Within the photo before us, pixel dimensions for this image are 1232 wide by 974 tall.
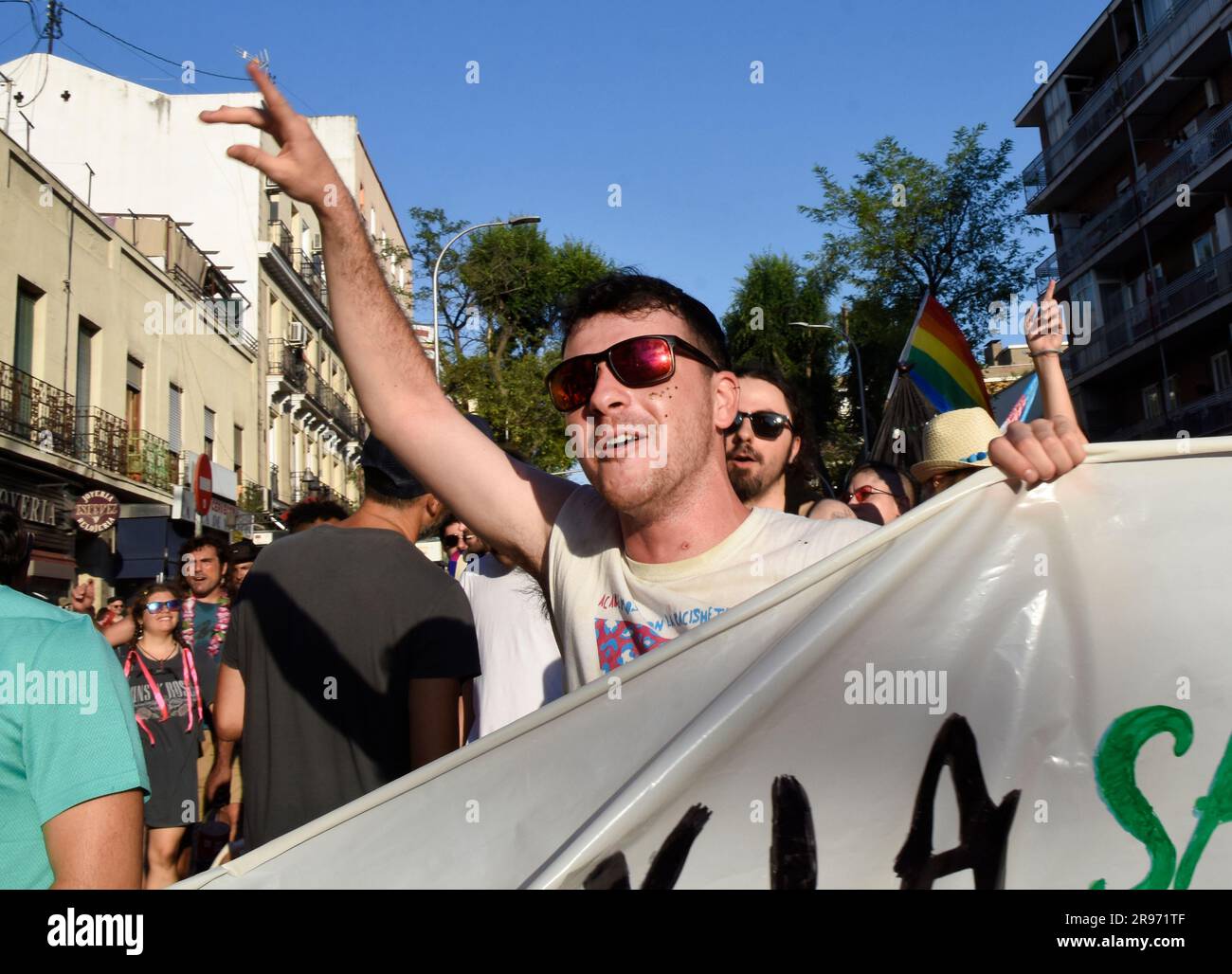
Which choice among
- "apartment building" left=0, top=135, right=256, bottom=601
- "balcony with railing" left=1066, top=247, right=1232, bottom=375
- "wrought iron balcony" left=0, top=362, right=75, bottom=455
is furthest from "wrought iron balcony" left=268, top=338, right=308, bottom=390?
"balcony with railing" left=1066, top=247, right=1232, bottom=375

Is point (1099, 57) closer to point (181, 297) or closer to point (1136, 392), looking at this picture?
point (1136, 392)

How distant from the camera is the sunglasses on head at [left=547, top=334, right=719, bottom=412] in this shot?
2148 mm

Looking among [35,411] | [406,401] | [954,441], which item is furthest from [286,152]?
[35,411]

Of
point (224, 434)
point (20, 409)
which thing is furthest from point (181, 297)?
point (20, 409)

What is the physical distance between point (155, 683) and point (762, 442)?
4581 mm

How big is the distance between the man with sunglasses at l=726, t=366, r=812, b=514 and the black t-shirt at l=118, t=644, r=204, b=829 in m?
4.23

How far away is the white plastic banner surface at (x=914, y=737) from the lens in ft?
5.39

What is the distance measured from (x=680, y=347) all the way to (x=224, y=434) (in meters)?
29.9

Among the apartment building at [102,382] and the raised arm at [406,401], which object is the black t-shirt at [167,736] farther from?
the apartment building at [102,382]

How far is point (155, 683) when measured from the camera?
665 centimetres

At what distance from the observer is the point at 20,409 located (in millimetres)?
18812

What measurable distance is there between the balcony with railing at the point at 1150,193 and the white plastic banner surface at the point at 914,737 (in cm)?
3204

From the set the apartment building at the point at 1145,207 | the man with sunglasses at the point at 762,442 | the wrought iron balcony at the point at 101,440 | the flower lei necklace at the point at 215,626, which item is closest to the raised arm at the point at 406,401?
the man with sunglasses at the point at 762,442

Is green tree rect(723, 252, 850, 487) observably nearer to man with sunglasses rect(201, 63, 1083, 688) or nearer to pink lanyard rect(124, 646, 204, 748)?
pink lanyard rect(124, 646, 204, 748)
